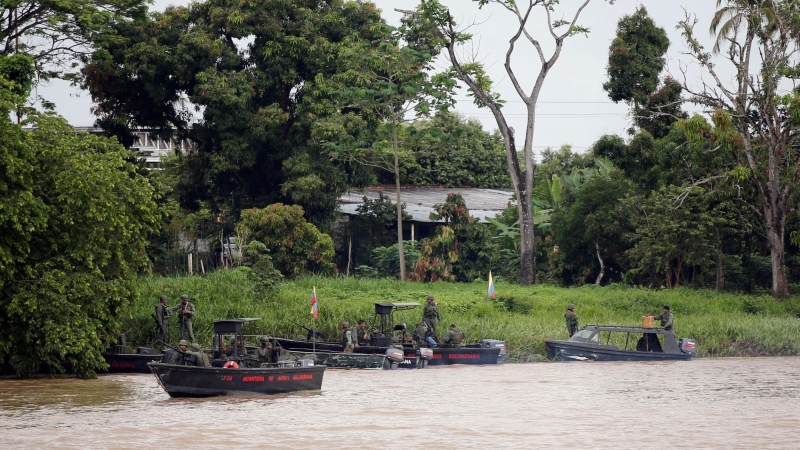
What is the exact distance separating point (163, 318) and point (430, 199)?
2480cm

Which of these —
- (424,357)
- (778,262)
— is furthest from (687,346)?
(778,262)

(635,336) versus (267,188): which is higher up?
(267,188)

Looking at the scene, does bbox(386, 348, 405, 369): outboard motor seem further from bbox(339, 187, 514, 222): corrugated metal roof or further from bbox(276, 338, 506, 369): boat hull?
bbox(339, 187, 514, 222): corrugated metal roof

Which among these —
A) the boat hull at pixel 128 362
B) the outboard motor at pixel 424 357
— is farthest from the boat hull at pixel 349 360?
the boat hull at pixel 128 362

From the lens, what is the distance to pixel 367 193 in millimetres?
50656

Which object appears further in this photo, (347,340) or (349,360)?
(347,340)

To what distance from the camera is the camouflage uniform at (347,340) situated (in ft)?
89.7

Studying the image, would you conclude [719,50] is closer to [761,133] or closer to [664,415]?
[761,133]

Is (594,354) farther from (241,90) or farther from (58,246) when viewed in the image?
(241,90)

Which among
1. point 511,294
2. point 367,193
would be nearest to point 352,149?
point 511,294

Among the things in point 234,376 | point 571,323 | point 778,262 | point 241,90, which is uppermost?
point 241,90

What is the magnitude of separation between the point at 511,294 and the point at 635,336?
6.08 metres

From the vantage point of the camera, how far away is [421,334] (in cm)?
2872

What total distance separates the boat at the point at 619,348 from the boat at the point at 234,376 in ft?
27.5
